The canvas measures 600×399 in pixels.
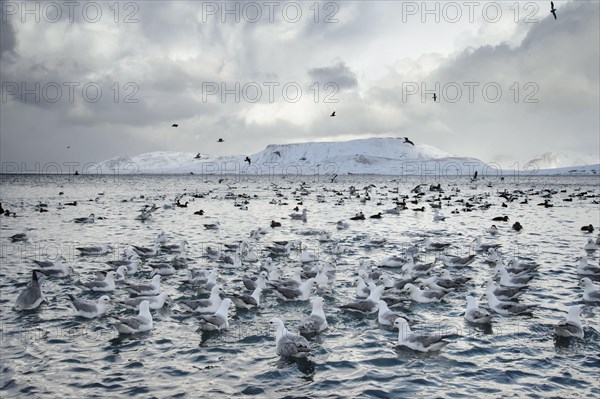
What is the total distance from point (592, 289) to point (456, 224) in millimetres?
21532

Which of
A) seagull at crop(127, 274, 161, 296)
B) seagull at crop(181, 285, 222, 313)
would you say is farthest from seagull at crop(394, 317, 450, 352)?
seagull at crop(127, 274, 161, 296)

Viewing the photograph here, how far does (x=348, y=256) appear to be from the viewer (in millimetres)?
23688

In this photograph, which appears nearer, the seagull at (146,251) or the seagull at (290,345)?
the seagull at (290,345)

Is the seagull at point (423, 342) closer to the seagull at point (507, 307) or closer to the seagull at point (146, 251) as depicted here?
the seagull at point (507, 307)

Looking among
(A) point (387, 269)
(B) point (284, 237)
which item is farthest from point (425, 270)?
(B) point (284, 237)

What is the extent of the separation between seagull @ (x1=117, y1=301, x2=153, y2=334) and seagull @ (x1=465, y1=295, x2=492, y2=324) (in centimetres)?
863

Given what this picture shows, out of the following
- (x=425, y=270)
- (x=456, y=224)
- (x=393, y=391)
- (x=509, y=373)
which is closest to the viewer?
(x=393, y=391)

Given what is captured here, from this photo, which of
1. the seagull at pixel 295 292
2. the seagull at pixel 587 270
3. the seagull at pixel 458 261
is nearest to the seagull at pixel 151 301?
the seagull at pixel 295 292

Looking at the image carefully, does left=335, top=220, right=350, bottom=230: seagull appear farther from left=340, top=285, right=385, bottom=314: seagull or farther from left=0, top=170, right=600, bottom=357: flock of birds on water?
left=340, top=285, right=385, bottom=314: seagull

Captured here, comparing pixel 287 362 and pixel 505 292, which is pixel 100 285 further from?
pixel 505 292

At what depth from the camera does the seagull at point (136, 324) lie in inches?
491

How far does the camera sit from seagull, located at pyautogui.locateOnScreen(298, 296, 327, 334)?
41.9 feet

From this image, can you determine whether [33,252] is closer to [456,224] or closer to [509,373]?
[509,373]

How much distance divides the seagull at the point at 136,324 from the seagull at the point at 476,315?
8.63 meters
